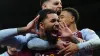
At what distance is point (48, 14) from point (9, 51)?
0.95 meters

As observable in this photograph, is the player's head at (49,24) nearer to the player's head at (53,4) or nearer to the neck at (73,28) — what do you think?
the player's head at (53,4)

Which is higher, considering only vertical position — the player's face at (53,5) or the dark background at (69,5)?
the player's face at (53,5)

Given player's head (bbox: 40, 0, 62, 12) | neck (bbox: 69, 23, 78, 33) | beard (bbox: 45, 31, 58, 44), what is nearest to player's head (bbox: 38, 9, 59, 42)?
beard (bbox: 45, 31, 58, 44)

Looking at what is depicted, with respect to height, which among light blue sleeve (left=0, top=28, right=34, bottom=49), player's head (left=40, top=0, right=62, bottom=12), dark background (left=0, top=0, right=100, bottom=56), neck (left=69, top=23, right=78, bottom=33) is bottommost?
dark background (left=0, top=0, right=100, bottom=56)

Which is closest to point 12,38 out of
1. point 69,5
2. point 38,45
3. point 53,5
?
point 38,45

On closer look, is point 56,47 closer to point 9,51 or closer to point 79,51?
point 79,51

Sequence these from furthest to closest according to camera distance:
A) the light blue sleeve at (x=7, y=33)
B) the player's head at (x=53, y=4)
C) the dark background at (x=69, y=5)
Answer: the dark background at (x=69, y=5)
the player's head at (x=53, y=4)
the light blue sleeve at (x=7, y=33)

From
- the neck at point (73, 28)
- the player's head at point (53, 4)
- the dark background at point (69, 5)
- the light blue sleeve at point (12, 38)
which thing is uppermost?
the player's head at point (53, 4)

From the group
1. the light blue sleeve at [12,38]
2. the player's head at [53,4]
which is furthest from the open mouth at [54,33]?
the player's head at [53,4]

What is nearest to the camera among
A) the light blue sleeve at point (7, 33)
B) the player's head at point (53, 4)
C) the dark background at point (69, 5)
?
the light blue sleeve at point (7, 33)

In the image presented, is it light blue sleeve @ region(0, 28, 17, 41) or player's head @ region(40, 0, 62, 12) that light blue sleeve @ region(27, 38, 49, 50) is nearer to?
light blue sleeve @ region(0, 28, 17, 41)

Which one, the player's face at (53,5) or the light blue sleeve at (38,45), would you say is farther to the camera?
the player's face at (53,5)

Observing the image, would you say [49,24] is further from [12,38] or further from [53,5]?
[53,5]

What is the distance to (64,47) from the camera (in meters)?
2.14
